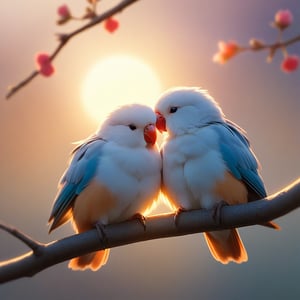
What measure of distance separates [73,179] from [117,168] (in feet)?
0.53

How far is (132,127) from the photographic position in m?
2.22

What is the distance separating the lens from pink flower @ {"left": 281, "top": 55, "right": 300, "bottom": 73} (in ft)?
3.21

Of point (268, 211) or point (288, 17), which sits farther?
point (268, 211)

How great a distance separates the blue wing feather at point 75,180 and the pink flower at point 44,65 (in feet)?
3.71

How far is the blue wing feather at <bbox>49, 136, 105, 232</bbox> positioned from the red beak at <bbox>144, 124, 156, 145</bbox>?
156 millimetres

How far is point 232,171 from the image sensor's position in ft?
6.72

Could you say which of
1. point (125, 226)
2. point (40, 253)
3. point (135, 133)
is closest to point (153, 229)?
point (125, 226)

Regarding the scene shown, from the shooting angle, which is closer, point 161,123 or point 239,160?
point 239,160

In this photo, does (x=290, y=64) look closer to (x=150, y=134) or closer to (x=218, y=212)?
(x=218, y=212)

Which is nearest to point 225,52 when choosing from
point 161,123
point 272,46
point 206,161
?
point 272,46

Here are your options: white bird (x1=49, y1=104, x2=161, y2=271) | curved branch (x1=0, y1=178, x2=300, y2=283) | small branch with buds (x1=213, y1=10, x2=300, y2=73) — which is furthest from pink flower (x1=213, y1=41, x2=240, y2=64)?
white bird (x1=49, y1=104, x2=161, y2=271)

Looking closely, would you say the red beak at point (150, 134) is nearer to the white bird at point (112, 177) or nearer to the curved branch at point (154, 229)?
the white bird at point (112, 177)

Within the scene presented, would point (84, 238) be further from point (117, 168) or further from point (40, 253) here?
point (117, 168)

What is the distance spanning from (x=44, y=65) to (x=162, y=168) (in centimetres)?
125
